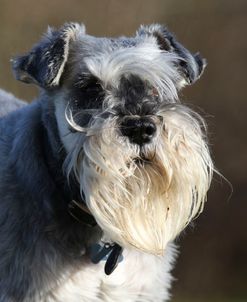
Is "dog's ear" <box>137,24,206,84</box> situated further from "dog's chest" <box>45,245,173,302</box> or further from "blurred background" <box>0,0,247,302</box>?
"blurred background" <box>0,0,247,302</box>

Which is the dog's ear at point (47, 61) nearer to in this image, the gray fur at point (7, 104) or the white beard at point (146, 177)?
the white beard at point (146, 177)

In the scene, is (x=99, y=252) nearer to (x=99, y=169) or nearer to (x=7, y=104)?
(x=99, y=169)

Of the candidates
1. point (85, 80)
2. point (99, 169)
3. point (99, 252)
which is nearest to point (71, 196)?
point (99, 252)

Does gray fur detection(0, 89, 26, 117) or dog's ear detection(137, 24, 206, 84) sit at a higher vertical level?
dog's ear detection(137, 24, 206, 84)

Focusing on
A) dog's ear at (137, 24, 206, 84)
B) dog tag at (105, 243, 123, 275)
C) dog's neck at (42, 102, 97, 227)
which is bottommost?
dog tag at (105, 243, 123, 275)

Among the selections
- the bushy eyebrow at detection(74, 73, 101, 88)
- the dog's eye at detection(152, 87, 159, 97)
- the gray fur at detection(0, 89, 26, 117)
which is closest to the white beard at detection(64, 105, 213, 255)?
the dog's eye at detection(152, 87, 159, 97)

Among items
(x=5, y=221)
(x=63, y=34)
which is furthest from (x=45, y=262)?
(x=63, y=34)
